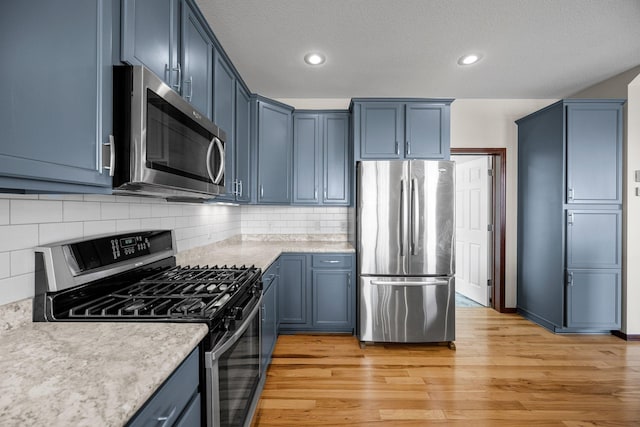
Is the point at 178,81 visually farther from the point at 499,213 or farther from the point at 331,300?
the point at 499,213

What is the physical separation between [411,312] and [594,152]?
245 cm

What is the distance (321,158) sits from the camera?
3.50m

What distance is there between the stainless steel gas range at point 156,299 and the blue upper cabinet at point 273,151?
1617mm

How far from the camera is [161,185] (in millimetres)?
1221

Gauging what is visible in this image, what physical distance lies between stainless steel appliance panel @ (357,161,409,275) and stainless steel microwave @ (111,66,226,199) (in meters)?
1.68

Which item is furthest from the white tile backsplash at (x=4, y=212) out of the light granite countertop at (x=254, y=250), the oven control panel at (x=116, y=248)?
the light granite countertop at (x=254, y=250)

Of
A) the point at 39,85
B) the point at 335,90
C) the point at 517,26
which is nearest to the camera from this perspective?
the point at 39,85

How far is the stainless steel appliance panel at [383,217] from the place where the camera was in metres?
2.87

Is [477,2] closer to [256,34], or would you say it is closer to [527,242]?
[256,34]

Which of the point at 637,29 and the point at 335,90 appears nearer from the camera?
the point at 637,29

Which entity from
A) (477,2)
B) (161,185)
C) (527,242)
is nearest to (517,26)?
(477,2)

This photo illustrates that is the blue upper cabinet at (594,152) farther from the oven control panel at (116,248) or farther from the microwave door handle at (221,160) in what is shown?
the oven control panel at (116,248)

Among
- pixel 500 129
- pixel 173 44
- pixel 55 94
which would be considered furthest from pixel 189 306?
pixel 500 129

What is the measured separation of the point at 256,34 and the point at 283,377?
2.64m
